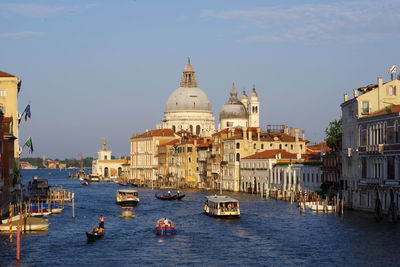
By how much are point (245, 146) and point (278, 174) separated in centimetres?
1739

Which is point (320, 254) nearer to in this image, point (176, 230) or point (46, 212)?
point (176, 230)

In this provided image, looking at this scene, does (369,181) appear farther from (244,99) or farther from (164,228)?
(244,99)

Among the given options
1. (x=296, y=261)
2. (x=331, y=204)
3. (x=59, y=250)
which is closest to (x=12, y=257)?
(x=59, y=250)

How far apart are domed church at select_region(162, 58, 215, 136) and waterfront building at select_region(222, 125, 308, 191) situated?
66594 mm

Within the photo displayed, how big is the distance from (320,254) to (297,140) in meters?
70.0

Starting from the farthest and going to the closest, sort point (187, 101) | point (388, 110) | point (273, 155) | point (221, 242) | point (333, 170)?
point (187, 101) < point (273, 155) < point (333, 170) < point (388, 110) < point (221, 242)

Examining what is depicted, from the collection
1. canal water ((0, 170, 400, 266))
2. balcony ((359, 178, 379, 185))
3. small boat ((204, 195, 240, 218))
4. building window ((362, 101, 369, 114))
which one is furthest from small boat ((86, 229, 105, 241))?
building window ((362, 101, 369, 114))

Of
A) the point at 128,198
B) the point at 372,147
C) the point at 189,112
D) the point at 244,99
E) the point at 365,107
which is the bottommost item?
the point at 128,198

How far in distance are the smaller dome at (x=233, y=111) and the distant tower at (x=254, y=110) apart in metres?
4.89

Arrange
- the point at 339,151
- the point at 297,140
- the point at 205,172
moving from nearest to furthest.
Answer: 1. the point at 339,151
2. the point at 297,140
3. the point at 205,172

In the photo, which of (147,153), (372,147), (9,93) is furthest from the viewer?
(147,153)

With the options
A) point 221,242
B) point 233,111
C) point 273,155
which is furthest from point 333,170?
point 233,111

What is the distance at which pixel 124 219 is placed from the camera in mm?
64875

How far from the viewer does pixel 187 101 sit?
183375 millimetres
